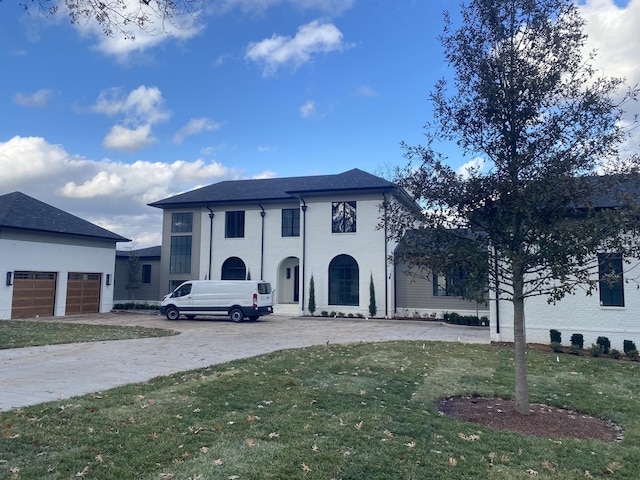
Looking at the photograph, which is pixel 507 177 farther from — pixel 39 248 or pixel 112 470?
pixel 39 248

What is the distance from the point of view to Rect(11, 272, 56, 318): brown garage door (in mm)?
21719

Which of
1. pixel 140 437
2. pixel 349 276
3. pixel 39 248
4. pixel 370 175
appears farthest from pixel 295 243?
pixel 140 437

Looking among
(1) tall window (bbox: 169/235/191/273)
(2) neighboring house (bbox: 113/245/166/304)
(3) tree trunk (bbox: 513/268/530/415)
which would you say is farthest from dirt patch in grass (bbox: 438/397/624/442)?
(2) neighboring house (bbox: 113/245/166/304)

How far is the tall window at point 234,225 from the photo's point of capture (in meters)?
28.9

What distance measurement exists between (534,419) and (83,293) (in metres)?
24.7

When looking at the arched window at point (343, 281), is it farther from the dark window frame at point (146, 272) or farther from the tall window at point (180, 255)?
the dark window frame at point (146, 272)

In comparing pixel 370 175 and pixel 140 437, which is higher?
pixel 370 175

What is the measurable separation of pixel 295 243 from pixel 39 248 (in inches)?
523

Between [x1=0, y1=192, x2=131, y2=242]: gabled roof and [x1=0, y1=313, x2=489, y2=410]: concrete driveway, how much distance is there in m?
6.60

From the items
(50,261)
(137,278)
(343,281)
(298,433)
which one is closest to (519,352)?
(298,433)

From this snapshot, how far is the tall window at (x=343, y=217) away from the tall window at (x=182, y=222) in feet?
32.1

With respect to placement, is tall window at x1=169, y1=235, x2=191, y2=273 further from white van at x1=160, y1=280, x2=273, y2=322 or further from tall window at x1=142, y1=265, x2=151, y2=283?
white van at x1=160, y1=280, x2=273, y2=322

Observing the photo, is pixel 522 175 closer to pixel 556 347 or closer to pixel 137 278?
pixel 556 347

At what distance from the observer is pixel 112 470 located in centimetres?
414
